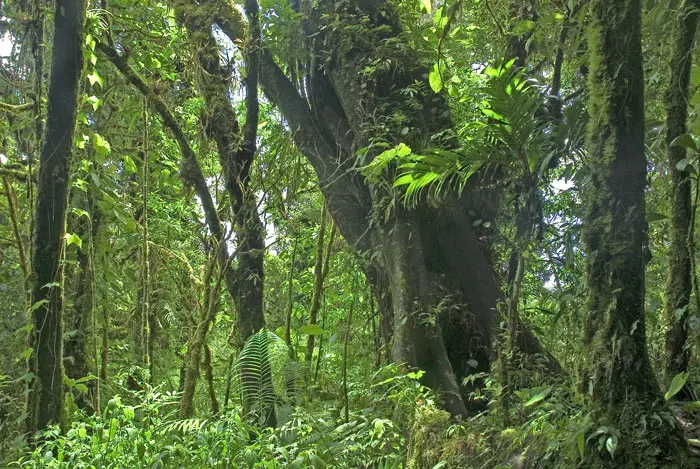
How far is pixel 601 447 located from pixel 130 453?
253 cm

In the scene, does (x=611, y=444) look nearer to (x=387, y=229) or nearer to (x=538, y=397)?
(x=538, y=397)

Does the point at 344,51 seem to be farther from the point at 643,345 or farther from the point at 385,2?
the point at 643,345

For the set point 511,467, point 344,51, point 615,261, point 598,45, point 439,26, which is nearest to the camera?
point 615,261

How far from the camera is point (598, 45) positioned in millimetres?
2637

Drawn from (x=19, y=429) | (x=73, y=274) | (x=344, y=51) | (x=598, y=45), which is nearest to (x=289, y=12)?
(x=344, y=51)

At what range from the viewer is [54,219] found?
153 inches

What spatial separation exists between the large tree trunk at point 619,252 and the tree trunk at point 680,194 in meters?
0.62

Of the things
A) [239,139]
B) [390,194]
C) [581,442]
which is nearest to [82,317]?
[239,139]

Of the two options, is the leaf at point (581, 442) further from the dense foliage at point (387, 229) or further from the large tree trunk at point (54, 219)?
the large tree trunk at point (54, 219)

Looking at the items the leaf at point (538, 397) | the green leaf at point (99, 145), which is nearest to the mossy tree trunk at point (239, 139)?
the green leaf at point (99, 145)

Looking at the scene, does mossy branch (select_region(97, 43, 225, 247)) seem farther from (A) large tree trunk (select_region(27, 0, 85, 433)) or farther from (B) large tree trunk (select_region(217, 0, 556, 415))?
(A) large tree trunk (select_region(27, 0, 85, 433))

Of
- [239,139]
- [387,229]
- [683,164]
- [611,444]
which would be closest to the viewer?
[611,444]

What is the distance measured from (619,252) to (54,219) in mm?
3240

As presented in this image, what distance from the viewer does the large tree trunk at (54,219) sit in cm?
385
